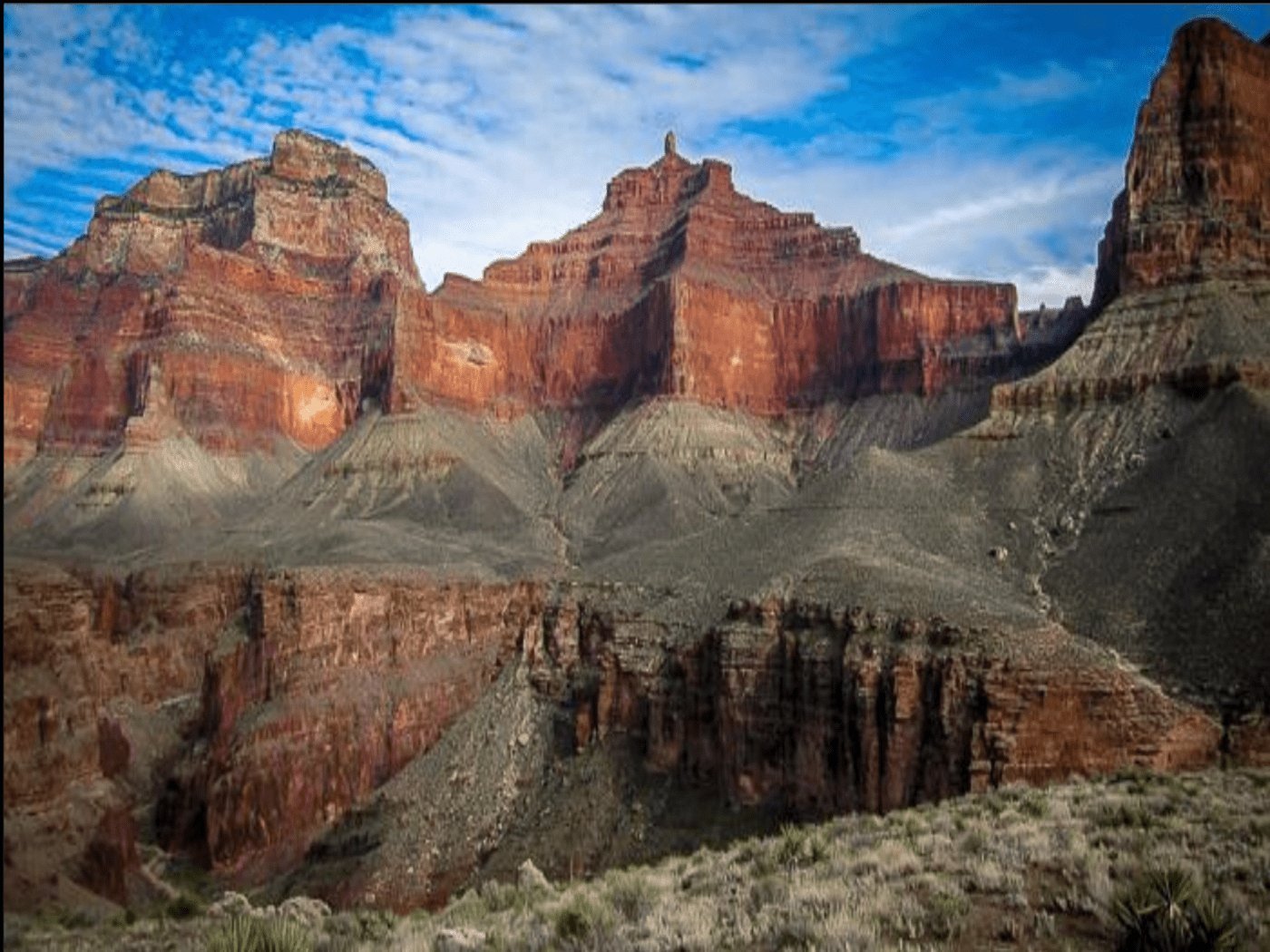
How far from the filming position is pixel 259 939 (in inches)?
480

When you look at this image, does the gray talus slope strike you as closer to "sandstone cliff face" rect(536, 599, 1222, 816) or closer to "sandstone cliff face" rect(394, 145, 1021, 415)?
"sandstone cliff face" rect(394, 145, 1021, 415)

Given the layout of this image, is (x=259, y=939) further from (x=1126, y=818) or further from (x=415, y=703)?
(x=415, y=703)

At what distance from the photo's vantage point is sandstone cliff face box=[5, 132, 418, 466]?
99938 millimetres

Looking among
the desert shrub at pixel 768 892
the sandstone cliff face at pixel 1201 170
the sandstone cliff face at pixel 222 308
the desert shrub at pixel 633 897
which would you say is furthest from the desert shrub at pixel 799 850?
the sandstone cliff face at pixel 222 308

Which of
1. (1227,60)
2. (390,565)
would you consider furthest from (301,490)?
(1227,60)

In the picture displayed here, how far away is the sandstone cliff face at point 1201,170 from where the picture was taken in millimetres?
64812

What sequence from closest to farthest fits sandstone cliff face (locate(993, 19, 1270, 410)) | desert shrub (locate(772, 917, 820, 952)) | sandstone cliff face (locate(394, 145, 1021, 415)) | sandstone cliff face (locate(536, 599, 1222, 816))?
desert shrub (locate(772, 917, 820, 952)) → sandstone cliff face (locate(536, 599, 1222, 816)) → sandstone cliff face (locate(993, 19, 1270, 410)) → sandstone cliff face (locate(394, 145, 1021, 415))

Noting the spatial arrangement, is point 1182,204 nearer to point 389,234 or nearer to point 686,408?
point 686,408

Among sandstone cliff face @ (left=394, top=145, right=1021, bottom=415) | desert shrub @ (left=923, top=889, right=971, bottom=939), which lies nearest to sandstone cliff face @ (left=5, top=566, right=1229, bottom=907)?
desert shrub @ (left=923, top=889, right=971, bottom=939)

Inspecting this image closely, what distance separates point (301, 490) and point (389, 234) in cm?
7528

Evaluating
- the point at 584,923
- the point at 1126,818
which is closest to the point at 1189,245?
the point at 1126,818

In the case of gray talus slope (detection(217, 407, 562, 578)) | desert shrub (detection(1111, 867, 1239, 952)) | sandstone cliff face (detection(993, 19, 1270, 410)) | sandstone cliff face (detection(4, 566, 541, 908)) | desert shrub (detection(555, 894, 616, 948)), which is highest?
sandstone cliff face (detection(993, 19, 1270, 410))

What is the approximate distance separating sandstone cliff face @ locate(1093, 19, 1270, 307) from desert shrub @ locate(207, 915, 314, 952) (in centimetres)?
6693

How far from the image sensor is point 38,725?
1448 cm
